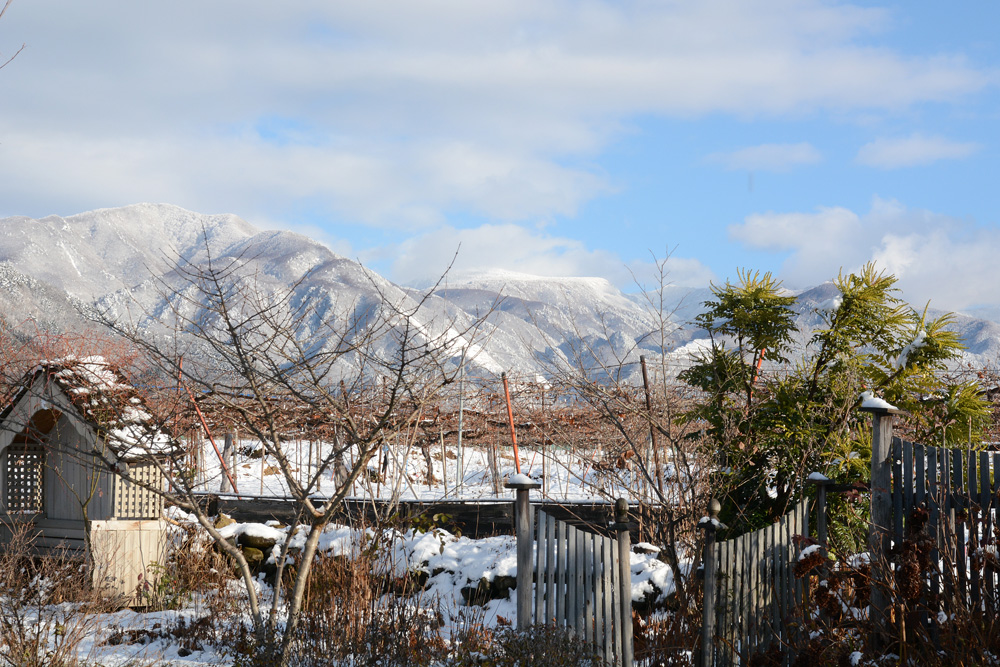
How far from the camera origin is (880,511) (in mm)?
4613

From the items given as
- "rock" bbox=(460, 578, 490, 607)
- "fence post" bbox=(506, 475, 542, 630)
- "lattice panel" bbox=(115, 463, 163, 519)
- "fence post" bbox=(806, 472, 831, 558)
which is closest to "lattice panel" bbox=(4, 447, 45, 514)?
"lattice panel" bbox=(115, 463, 163, 519)

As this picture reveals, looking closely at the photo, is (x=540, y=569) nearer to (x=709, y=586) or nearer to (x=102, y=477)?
(x=709, y=586)

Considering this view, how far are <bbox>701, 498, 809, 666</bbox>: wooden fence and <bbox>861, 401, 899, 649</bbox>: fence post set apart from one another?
0.47 meters

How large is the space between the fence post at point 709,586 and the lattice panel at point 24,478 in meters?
9.45

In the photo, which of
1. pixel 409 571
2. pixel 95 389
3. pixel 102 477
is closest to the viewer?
pixel 409 571

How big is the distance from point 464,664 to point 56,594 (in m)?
4.31

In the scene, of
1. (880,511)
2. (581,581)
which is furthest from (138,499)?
(880,511)

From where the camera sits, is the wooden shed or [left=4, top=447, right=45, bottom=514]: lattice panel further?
[left=4, top=447, right=45, bottom=514]: lattice panel

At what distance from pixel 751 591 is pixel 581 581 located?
1109mm

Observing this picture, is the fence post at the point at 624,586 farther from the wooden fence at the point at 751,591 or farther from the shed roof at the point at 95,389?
the shed roof at the point at 95,389

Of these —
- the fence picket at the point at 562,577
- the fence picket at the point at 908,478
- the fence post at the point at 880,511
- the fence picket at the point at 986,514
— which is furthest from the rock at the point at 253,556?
the fence picket at the point at 986,514

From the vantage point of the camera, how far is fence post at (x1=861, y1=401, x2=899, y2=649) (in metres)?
4.48

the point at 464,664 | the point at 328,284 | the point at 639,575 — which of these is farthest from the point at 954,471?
the point at 328,284

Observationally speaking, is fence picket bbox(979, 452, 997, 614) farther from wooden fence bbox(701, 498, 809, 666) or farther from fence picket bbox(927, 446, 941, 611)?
wooden fence bbox(701, 498, 809, 666)
